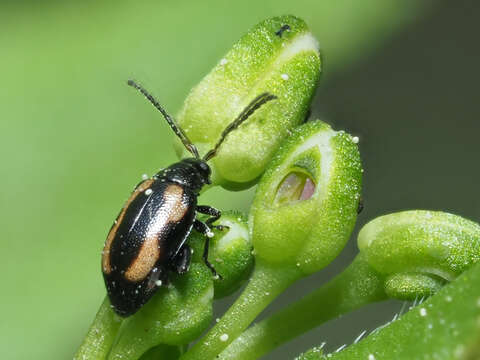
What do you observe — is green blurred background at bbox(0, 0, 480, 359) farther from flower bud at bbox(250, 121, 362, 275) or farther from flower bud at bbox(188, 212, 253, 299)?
flower bud at bbox(250, 121, 362, 275)

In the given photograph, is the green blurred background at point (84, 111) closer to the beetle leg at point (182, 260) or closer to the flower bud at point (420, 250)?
the beetle leg at point (182, 260)

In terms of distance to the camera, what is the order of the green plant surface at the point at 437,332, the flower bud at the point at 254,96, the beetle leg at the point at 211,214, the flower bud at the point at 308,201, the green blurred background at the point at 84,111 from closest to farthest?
1. the green plant surface at the point at 437,332
2. the flower bud at the point at 308,201
3. the beetle leg at the point at 211,214
4. the flower bud at the point at 254,96
5. the green blurred background at the point at 84,111

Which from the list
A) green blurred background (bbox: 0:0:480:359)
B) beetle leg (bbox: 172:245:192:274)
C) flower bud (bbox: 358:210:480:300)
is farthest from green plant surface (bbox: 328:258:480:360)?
green blurred background (bbox: 0:0:480:359)

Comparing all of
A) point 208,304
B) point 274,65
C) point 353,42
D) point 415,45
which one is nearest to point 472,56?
point 415,45

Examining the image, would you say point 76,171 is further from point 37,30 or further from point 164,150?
point 37,30

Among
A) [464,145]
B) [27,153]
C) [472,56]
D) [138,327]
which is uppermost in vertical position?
[27,153]

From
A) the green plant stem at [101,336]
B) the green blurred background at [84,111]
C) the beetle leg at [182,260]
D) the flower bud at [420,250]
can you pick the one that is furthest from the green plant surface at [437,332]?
the green blurred background at [84,111]
